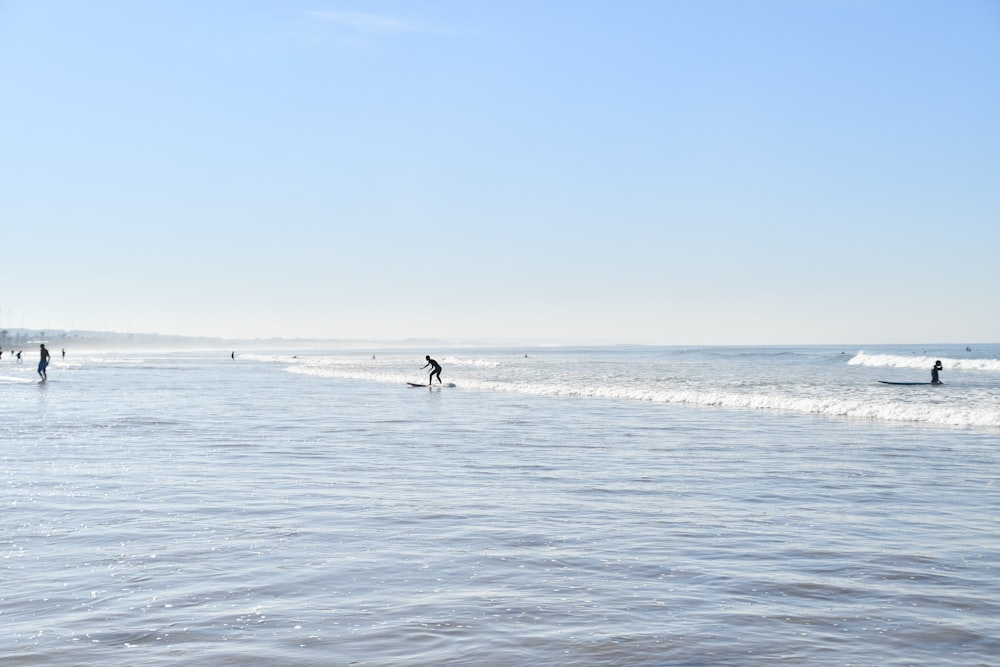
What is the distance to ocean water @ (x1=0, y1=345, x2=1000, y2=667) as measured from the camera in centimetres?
563

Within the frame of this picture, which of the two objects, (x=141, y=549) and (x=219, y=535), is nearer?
(x=141, y=549)

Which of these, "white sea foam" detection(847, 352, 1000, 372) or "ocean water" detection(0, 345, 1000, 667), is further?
"white sea foam" detection(847, 352, 1000, 372)

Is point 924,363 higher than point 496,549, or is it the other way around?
point 924,363

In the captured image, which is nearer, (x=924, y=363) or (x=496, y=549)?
(x=496, y=549)

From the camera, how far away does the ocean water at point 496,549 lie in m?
5.63

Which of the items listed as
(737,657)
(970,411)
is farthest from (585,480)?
(970,411)

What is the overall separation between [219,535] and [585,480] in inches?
237

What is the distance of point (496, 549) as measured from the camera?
8.32 meters

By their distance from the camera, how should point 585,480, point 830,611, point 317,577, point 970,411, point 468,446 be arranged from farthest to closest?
point 970,411
point 468,446
point 585,480
point 317,577
point 830,611

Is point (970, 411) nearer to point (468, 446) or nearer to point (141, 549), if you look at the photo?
point (468, 446)

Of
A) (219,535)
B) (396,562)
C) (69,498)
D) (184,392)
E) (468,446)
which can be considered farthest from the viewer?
(184,392)

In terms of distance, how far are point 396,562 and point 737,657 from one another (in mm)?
3451

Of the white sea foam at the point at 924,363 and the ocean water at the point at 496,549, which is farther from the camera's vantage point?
the white sea foam at the point at 924,363

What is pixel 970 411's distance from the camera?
Answer: 25.2 meters
